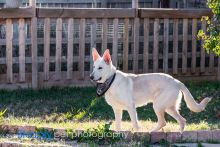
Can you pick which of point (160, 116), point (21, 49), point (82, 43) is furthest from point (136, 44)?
point (160, 116)

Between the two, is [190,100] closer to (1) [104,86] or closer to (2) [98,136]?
(1) [104,86]

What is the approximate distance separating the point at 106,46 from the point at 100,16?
667 mm

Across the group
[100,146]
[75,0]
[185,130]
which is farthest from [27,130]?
[75,0]

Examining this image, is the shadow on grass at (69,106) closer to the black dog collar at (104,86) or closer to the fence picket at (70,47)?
the fence picket at (70,47)

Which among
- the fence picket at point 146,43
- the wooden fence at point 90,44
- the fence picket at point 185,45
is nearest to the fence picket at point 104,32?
the wooden fence at point 90,44

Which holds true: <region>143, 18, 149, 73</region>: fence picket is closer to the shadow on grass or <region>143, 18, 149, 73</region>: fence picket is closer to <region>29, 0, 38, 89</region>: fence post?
the shadow on grass

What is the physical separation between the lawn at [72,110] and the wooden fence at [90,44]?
469 millimetres

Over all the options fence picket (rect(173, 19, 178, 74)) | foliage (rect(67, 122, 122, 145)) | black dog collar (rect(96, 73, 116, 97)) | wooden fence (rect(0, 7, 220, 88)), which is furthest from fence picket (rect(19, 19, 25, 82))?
foliage (rect(67, 122, 122, 145))

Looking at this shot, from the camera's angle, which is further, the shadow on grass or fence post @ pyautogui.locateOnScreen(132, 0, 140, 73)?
fence post @ pyautogui.locateOnScreen(132, 0, 140, 73)

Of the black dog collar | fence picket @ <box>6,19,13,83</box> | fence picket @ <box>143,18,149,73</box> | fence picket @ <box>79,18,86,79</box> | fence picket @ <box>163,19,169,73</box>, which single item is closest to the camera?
the black dog collar

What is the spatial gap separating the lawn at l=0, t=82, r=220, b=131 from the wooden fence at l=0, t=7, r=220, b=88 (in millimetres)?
469

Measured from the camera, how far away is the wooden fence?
41.8 feet

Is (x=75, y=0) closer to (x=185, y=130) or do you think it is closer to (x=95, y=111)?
(x=95, y=111)

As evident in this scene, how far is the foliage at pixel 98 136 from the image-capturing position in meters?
8.35
